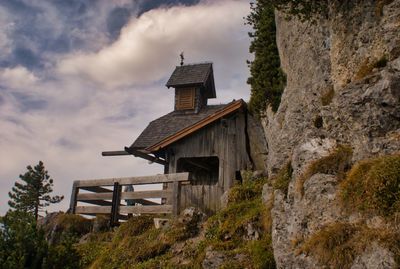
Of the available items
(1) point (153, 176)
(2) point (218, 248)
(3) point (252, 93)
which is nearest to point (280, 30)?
(3) point (252, 93)

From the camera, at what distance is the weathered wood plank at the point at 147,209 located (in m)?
15.1

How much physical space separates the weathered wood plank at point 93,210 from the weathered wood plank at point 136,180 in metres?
0.95

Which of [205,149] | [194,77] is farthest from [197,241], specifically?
[194,77]

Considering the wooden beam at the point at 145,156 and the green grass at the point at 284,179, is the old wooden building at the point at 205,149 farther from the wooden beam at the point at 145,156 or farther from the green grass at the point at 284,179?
the green grass at the point at 284,179

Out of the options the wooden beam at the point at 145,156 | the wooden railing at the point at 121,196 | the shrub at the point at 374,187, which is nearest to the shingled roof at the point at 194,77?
the wooden beam at the point at 145,156

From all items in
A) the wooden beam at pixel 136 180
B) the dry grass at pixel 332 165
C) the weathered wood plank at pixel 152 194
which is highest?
the wooden beam at pixel 136 180

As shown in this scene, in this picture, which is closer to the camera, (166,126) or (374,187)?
(374,187)

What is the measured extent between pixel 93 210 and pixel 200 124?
5.96 m

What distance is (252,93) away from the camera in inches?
673

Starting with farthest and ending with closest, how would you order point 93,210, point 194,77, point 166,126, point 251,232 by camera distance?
point 194,77 < point 166,126 < point 93,210 < point 251,232

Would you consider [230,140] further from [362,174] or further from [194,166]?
[362,174]

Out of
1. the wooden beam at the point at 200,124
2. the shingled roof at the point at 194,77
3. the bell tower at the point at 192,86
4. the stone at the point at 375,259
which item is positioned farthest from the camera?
the shingled roof at the point at 194,77

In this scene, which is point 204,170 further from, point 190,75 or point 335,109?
point 335,109

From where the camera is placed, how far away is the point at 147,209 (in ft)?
50.9
